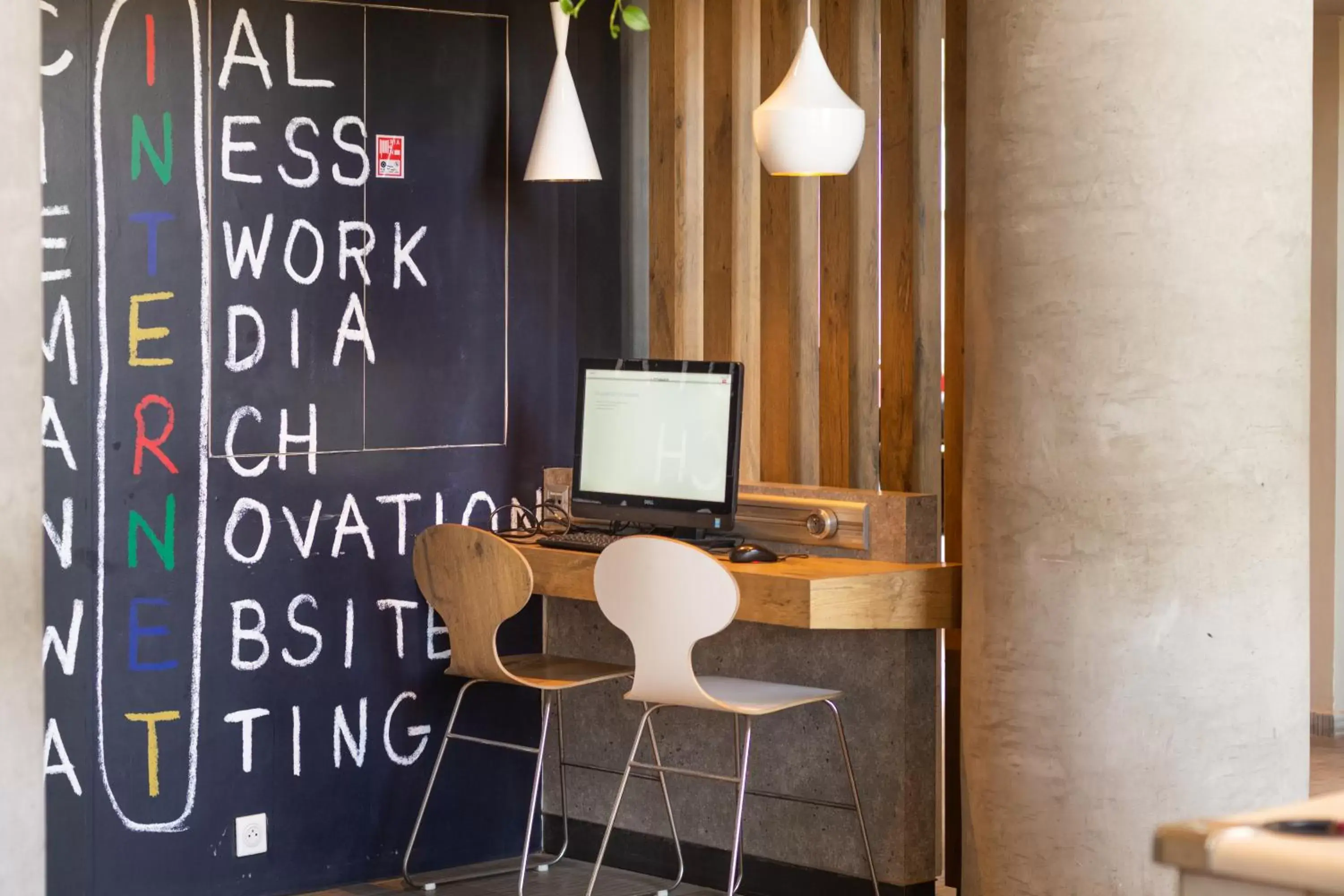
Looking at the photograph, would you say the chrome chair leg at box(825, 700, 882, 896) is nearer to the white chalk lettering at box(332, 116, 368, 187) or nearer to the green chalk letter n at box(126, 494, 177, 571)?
the green chalk letter n at box(126, 494, 177, 571)

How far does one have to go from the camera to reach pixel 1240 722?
3.46 m

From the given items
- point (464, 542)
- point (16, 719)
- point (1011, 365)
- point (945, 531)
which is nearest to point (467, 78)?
point (464, 542)

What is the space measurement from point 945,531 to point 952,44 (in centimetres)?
116

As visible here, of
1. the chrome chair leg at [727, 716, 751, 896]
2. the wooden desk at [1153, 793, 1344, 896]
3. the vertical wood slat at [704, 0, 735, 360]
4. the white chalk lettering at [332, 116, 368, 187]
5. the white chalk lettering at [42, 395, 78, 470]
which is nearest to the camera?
the wooden desk at [1153, 793, 1344, 896]

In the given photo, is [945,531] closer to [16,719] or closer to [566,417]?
[566,417]

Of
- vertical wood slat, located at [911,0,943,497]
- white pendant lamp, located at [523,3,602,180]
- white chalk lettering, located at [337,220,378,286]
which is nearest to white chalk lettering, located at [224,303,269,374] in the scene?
white chalk lettering, located at [337,220,378,286]

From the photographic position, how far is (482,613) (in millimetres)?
4738

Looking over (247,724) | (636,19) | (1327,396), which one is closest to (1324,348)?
(1327,396)

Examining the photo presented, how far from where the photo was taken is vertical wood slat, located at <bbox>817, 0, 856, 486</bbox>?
4922 millimetres

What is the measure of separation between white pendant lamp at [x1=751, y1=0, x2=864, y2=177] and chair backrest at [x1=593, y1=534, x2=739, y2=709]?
0.96 metres

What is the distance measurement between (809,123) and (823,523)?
0.98 meters

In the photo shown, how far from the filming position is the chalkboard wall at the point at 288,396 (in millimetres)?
4582

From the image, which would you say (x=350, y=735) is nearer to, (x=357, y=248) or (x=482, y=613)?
(x=482, y=613)

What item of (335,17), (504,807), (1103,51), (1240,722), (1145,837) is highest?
(335,17)
